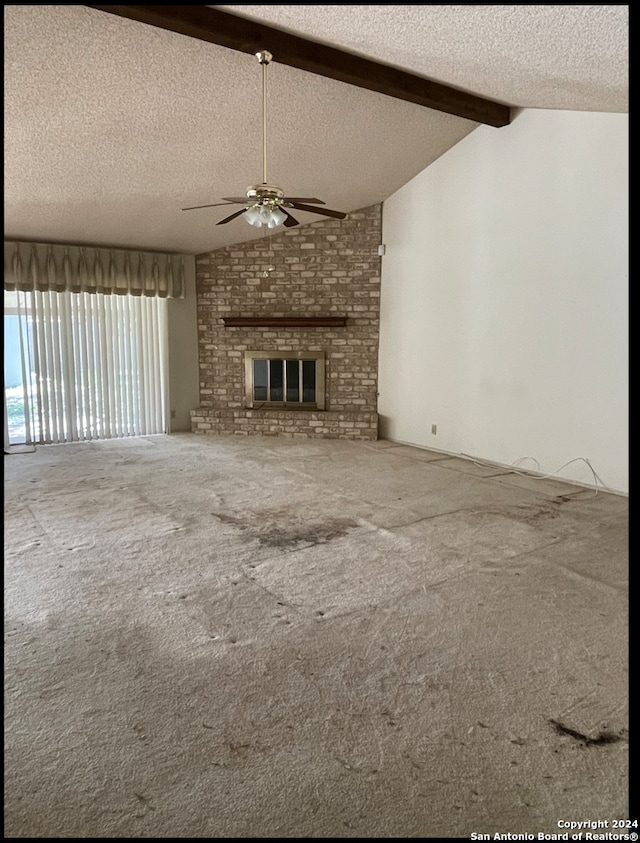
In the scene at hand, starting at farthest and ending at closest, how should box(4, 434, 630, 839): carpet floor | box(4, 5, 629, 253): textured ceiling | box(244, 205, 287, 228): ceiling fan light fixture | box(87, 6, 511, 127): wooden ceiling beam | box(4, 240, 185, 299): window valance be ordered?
box(4, 240, 185, 299): window valance
box(244, 205, 287, 228): ceiling fan light fixture
box(87, 6, 511, 127): wooden ceiling beam
box(4, 5, 629, 253): textured ceiling
box(4, 434, 630, 839): carpet floor

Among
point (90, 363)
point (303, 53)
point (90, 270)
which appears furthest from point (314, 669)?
point (90, 270)

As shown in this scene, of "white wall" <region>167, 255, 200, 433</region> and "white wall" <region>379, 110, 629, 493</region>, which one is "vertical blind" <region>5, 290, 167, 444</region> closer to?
"white wall" <region>167, 255, 200, 433</region>

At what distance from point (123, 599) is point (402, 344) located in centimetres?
504

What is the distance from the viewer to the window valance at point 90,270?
6.59 m

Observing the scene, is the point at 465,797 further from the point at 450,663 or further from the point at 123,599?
the point at 123,599

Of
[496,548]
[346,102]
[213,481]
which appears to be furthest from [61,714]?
[346,102]

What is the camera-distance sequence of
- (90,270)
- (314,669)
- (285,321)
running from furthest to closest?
1. (285,321)
2. (90,270)
3. (314,669)

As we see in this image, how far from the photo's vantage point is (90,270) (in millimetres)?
7008

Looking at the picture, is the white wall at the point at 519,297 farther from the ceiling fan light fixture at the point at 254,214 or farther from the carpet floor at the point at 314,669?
the ceiling fan light fixture at the point at 254,214

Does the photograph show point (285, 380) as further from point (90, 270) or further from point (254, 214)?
point (254, 214)

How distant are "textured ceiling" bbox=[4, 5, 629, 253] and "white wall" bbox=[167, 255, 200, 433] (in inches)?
48.2

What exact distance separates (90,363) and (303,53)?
4.63m

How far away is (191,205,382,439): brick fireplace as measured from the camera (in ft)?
24.8

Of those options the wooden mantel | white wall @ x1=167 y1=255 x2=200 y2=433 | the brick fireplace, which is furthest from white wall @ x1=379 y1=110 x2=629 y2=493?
white wall @ x1=167 y1=255 x2=200 y2=433
